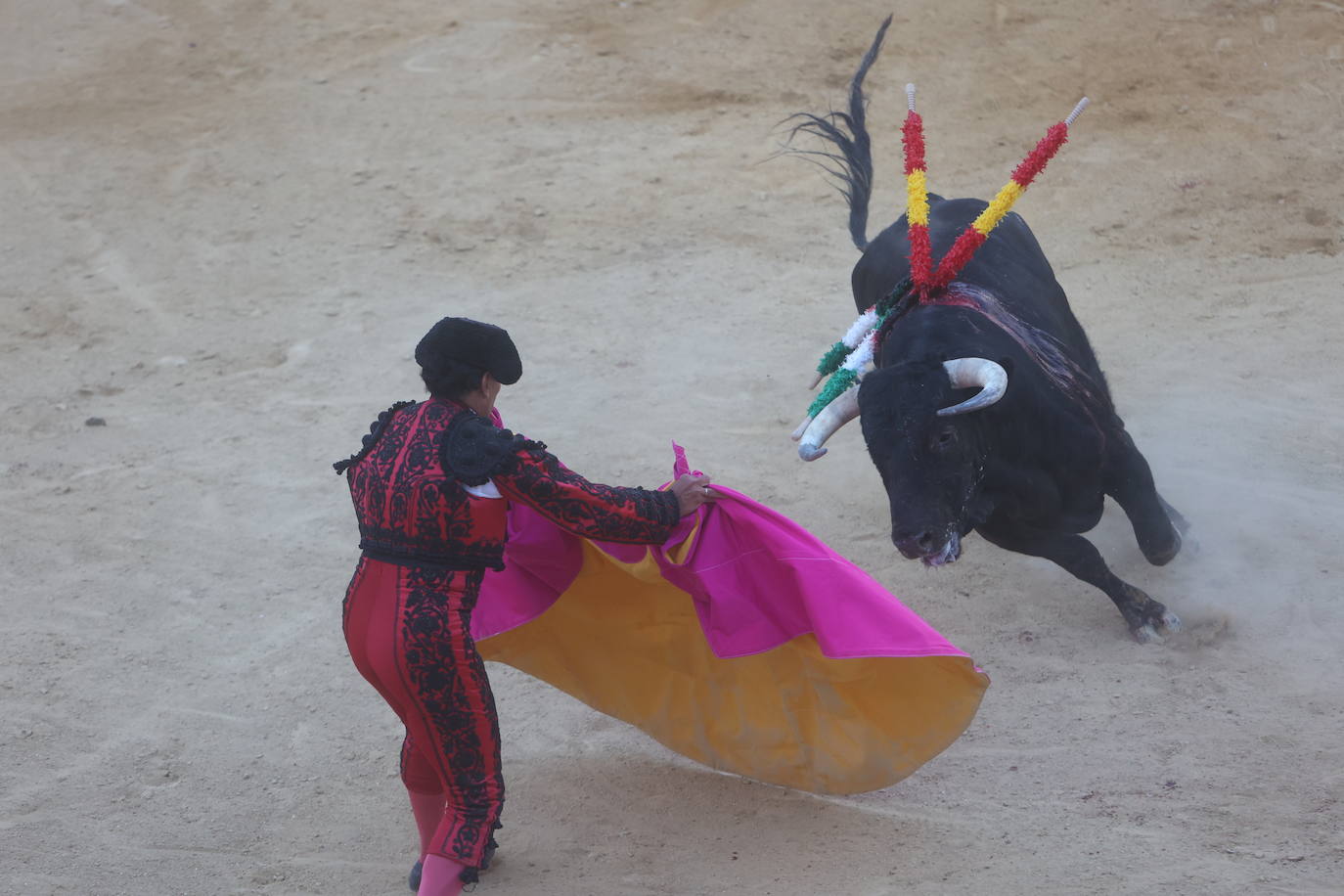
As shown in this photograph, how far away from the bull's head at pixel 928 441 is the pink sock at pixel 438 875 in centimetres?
147

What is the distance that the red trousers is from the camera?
301 cm

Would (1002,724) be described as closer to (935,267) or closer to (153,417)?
(935,267)

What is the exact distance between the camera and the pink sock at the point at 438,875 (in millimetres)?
3084

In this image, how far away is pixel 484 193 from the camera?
8.55 m

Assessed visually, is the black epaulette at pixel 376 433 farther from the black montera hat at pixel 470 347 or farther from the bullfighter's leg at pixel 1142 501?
Result: the bullfighter's leg at pixel 1142 501

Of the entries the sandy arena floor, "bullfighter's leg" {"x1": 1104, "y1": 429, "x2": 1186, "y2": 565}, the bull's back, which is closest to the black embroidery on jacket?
the sandy arena floor

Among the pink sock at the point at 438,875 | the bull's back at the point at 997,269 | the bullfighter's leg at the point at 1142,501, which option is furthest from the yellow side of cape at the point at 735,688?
the bull's back at the point at 997,269

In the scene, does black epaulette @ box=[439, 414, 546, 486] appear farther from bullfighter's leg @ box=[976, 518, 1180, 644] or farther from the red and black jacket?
bullfighter's leg @ box=[976, 518, 1180, 644]

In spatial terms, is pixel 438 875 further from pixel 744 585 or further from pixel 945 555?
pixel 945 555

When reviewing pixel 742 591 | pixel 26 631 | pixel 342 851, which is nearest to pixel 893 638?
pixel 742 591

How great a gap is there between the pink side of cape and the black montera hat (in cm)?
52

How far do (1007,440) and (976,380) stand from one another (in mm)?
351

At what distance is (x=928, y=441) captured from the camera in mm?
3830

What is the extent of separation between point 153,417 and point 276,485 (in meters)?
1.07
